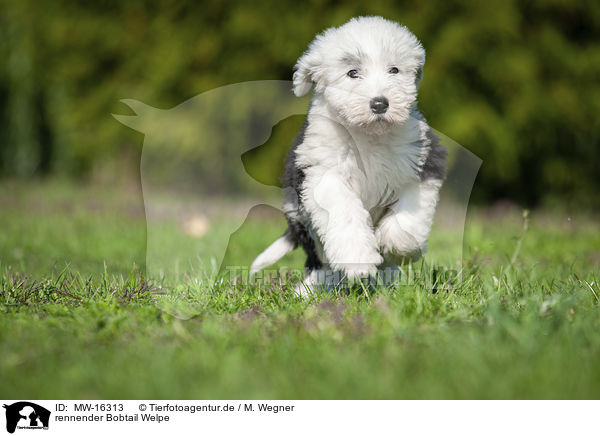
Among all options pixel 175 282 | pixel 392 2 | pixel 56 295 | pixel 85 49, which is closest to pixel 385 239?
pixel 175 282

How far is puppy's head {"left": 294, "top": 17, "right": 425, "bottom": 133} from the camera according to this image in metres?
2.93

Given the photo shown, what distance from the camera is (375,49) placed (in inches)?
118

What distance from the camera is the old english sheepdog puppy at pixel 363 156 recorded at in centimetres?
297

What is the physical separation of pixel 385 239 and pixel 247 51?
24.2 ft

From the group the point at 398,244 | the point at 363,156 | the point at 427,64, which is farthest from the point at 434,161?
the point at 427,64

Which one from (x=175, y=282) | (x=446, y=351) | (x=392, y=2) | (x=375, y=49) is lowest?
(x=175, y=282)

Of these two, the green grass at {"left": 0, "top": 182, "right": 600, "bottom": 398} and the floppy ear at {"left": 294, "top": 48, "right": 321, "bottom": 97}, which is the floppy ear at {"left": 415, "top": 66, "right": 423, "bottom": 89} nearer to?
the floppy ear at {"left": 294, "top": 48, "right": 321, "bottom": 97}

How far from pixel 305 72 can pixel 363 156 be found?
59 centimetres
